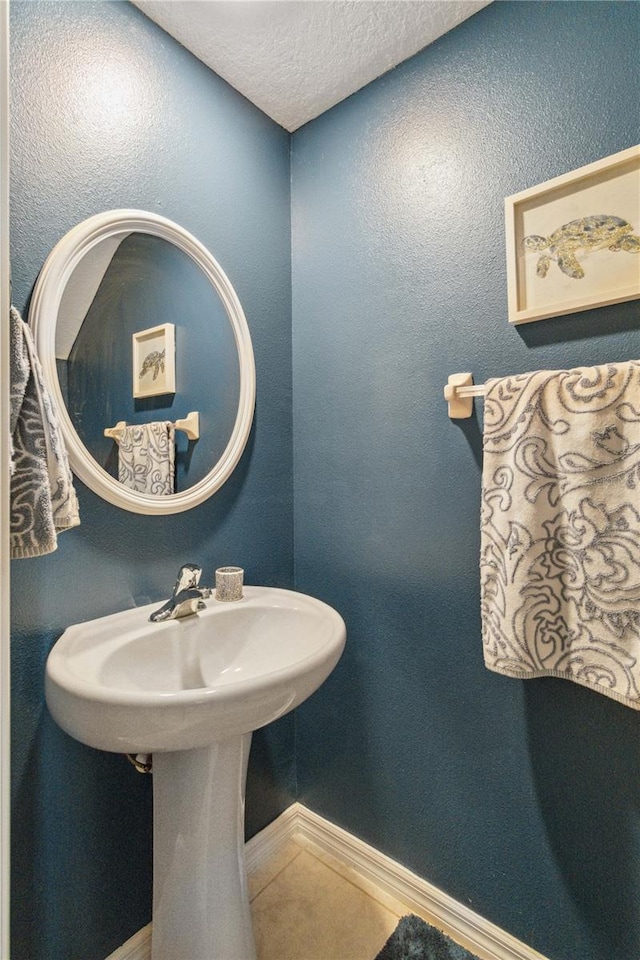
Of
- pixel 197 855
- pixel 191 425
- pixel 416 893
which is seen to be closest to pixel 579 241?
pixel 191 425

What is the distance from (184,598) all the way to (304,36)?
1425 millimetres

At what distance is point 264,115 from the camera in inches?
53.7

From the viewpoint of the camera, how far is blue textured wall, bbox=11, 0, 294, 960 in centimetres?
87

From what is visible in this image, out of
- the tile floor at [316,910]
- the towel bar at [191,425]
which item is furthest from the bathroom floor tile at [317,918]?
the towel bar at [191,425]

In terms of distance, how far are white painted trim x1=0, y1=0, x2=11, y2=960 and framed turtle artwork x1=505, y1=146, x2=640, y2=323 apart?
930 millimetres

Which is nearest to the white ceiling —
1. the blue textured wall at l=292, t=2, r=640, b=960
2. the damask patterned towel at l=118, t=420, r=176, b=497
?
the blue textured wall at l=292, t=2, r=640, b=960

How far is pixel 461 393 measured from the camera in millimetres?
1022

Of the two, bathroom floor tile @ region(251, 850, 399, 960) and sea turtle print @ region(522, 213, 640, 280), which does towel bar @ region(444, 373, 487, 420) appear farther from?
bathroom floor tile @ region(251, 850, 399, 960)

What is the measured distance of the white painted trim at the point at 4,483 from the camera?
0.44 meters

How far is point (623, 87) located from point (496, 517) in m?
0.89

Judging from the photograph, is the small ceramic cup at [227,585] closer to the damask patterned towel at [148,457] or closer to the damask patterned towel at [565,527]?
the damask patterned towel at [148,457]

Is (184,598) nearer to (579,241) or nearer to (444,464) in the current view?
(444,464)

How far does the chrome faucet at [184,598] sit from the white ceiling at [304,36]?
133cm

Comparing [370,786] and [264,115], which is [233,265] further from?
[370,786]
